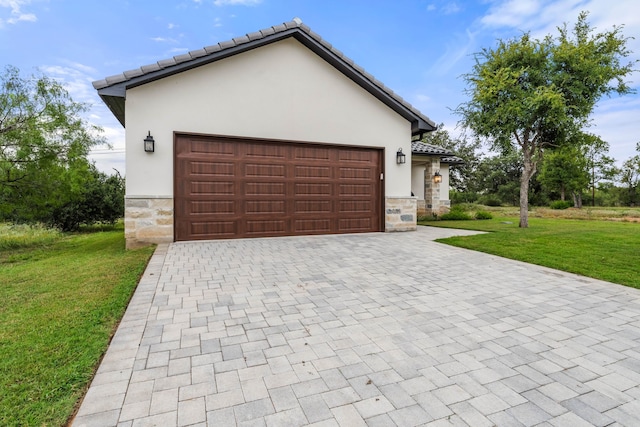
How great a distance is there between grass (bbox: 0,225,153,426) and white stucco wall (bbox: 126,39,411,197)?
253 cm

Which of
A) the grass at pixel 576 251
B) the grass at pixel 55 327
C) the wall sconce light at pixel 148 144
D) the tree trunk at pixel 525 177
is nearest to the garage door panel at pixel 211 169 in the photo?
the wall sconce light at pixel 148 144

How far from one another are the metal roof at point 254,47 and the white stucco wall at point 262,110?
0.61 feet

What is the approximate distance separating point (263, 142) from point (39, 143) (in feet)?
16.4

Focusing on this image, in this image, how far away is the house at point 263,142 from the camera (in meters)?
7.12

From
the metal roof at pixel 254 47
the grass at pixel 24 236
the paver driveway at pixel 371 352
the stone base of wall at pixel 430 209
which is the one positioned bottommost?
the paver driveway at pixel 371 352

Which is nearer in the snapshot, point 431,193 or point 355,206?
point 355,206

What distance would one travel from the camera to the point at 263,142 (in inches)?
318

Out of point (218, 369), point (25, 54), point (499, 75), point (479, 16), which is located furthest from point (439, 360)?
point (25, 54)

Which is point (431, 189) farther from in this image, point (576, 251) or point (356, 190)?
point (576, 251)

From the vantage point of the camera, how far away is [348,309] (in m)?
3.34

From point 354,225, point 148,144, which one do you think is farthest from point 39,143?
point 354,225

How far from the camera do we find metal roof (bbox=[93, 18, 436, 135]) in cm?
671

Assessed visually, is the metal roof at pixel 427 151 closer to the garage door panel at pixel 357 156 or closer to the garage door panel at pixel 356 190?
the garage door panel at pixel 357 156

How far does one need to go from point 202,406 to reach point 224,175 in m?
6.47
